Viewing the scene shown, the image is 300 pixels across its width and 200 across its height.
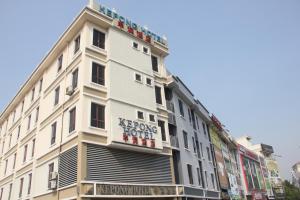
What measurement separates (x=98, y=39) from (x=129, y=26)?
11.7ft

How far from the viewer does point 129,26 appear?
2317cm

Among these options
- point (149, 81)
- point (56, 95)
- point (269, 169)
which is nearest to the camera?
point (56, 95)

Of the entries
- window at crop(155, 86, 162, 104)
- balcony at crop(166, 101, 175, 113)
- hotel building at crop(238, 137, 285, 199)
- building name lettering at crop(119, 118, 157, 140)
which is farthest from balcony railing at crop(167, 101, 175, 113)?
hotel building at crop(238, 137, 285, 199)

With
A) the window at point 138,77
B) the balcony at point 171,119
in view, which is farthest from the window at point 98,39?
the balcony at point 171,119

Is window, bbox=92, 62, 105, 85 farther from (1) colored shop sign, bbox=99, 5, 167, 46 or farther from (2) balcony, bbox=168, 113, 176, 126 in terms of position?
(2) balcony, bbox=168, 113, 176, 126

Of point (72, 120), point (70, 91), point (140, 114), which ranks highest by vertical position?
point (70, 91)

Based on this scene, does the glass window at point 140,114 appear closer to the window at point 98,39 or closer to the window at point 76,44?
the window at point 98,39

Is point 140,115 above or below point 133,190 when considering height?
above

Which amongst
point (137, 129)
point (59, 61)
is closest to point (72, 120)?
point (137, 129)

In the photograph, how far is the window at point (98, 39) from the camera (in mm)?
20584

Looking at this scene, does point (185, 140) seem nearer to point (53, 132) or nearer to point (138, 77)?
point (138, 77)

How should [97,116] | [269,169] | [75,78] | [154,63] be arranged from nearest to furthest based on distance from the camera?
[97,116]
[75,78]
[154,63]
[269,169]

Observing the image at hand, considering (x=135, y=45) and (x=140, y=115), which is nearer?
(x=140, y=115)

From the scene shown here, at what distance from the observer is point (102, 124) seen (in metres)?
18.0
